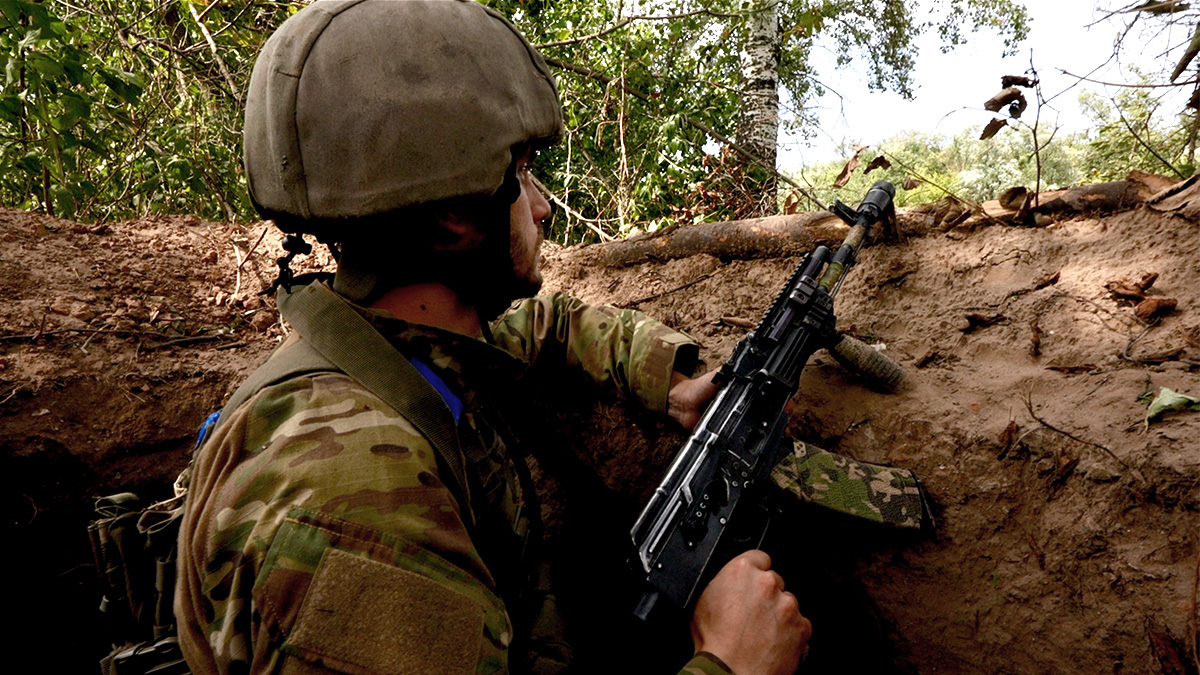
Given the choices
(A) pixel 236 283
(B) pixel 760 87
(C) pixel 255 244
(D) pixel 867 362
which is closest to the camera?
(D) pixel 867 362

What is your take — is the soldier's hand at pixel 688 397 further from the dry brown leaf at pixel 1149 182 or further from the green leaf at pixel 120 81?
the green leaf at pixel 120 81

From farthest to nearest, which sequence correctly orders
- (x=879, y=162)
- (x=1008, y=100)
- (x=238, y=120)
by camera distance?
(x=238, y=120), (x=879, y=162), (x=1008, y=100)

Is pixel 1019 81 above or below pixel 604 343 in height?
above

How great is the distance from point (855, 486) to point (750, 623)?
677 millimetres

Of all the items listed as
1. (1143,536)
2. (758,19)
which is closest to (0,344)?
(1143,536)

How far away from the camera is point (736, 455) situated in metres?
1.83

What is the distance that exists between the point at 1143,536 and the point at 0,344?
12.7 feet

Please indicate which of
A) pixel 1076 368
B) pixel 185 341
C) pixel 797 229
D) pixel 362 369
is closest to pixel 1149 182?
pixel 1076 368

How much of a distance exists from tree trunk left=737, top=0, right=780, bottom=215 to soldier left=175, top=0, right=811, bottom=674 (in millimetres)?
5347

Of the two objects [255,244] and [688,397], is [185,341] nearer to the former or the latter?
[255,244]

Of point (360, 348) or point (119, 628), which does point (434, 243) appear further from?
point (119, 628)

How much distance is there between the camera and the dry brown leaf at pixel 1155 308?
2.11 metres

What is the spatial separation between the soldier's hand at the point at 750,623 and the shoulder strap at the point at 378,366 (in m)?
0.62

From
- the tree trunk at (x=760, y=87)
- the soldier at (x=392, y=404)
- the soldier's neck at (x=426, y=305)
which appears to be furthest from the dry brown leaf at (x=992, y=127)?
the tree trunk at (x=760, y=87)
